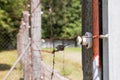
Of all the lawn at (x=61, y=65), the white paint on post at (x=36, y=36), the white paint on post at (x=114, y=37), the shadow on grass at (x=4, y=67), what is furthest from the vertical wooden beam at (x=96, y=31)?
the shadow on grass at (x=4, y=67)

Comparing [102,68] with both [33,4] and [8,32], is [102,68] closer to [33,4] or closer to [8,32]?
[33,4]

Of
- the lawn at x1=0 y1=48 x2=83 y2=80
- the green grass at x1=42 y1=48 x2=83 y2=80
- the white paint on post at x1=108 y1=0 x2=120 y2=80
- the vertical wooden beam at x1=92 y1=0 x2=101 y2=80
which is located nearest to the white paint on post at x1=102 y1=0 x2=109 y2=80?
the vertical wooden beam at x1=92 y1=0 x2=101 y2=80

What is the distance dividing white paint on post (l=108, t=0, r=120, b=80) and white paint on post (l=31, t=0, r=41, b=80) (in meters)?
2.80

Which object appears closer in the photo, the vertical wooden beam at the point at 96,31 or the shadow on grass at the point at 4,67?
the vertical wooden beam at the point at 96,31

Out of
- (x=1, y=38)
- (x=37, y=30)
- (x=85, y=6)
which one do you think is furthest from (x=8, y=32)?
(x=85, y=6)

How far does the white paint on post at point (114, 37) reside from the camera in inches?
51.6

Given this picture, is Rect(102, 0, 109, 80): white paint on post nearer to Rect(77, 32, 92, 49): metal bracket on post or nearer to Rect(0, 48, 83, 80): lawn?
Rect(77, 32, 92, 49): metal bracket on post

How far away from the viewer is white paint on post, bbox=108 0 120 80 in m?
1.31

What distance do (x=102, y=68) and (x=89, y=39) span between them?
0.12m

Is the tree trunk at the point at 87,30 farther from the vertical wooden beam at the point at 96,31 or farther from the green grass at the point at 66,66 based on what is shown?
the green grass at the point at 66,66

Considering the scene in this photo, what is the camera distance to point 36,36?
432cm

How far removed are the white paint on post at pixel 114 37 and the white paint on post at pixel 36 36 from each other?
2796mm

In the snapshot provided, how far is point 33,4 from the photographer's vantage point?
4219 mm

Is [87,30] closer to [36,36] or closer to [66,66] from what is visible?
[36,36]
